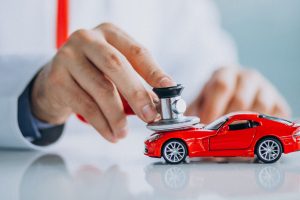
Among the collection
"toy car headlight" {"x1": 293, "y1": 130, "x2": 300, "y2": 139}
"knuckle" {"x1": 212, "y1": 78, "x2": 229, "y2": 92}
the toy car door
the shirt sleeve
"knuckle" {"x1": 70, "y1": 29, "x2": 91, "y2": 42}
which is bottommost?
the shirt sleeve

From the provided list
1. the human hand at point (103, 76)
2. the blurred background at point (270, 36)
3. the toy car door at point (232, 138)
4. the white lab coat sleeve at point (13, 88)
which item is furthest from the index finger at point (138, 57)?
the blurred background at point (270, 36)

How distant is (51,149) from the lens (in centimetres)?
103

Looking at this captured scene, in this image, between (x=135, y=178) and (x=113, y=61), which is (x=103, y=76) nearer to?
(x=113, y=61)

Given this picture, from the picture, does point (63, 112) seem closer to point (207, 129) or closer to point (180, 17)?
point (207, 129)

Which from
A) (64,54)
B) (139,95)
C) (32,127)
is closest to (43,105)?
(32,127)

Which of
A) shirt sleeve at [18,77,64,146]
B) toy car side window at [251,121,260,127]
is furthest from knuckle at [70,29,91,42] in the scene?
toy car side window at [251,121,260,127]

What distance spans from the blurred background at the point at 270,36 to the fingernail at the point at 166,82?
5.33ft

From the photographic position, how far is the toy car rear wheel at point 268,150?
0.74 metres

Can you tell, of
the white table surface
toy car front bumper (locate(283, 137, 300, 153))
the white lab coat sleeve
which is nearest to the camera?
the white table surface

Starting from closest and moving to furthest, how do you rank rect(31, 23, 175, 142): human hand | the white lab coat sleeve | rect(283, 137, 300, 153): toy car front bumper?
rect(283, 137, 300, 153): toy car front bumper, rect(31, 23, 175, 142): human hand, the white lab coat sleeve

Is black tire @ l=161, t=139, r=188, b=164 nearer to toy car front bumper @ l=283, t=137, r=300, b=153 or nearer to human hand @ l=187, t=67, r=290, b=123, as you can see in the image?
toy car front bumper @ l=283, t=137, r=300, b=153

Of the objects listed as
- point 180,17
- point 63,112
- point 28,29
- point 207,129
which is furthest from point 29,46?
point 207,129

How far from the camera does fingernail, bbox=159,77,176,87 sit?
789 mm

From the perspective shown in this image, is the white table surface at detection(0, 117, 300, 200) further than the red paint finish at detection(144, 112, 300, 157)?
No
